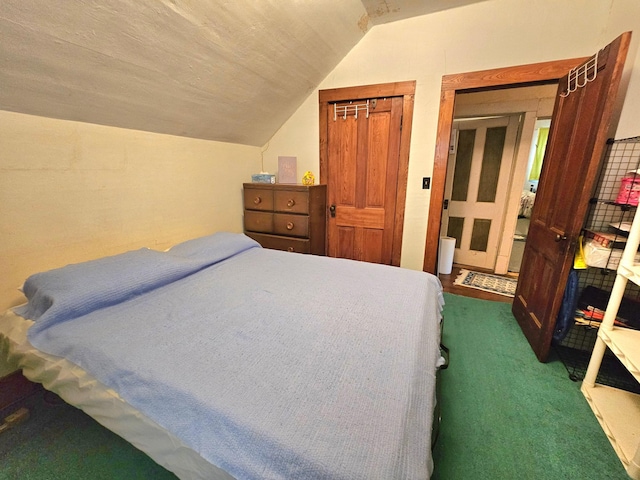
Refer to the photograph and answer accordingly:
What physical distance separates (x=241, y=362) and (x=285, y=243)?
6.05ft

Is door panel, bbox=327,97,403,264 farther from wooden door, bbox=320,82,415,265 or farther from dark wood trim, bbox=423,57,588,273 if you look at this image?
dark wood trim, bbox=423,57,588,273

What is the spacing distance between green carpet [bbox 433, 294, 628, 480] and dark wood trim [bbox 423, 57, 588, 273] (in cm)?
100

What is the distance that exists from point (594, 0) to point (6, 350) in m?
4.00

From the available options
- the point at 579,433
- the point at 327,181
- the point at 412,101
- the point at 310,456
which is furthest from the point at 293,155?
the point at 579,433

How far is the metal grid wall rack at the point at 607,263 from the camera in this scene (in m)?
1.61

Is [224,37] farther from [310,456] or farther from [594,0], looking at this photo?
[594,0]

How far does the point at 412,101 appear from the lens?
2441mm

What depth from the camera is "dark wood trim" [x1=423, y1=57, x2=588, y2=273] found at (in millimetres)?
2004

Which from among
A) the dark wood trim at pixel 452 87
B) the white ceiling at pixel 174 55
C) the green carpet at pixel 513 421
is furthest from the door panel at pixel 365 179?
the green carpet at pixel 513 421

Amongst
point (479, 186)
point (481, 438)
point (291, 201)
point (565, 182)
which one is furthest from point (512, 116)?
point (481, 438)

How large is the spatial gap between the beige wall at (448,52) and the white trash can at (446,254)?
0.85 m

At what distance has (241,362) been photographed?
926mm

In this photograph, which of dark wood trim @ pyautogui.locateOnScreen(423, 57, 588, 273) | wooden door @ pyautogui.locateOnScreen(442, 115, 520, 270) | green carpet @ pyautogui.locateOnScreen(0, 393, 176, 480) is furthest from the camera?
wooden door @ pyautogui.locateOnScreen(442, 115, 520, 270)

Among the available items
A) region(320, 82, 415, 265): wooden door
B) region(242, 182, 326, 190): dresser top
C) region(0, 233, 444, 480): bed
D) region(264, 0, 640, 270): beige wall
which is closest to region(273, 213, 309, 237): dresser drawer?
region(242, 182, 326, 190): dresser top
